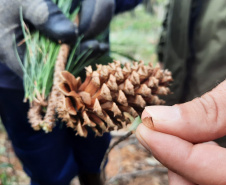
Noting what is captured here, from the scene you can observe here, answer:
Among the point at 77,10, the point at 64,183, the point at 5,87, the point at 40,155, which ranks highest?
the point at 77,10

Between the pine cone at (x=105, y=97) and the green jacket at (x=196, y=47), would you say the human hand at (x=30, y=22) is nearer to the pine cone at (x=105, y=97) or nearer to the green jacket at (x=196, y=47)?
the pine cone at (x=105, y=97)

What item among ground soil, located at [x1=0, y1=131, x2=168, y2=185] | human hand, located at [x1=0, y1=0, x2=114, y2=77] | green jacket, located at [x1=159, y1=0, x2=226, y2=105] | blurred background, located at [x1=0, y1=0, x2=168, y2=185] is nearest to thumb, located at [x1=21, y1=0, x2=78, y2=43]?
human hand, located at [x1=0, y1=0, x2=114, y2=77]

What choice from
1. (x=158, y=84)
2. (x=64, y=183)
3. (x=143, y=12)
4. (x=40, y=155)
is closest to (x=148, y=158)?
(x=64, y=183)

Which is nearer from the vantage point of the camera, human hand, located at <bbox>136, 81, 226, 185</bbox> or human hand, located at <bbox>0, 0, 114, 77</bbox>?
human hand, located at <bbox>136, 81, 226, 185</bbox>

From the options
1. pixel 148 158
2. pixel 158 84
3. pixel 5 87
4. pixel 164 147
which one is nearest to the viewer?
pixel 164 147

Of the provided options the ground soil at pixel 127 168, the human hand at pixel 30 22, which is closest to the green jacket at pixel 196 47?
the human hand at pixel 30 22

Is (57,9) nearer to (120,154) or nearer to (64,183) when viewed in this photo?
(64,183)

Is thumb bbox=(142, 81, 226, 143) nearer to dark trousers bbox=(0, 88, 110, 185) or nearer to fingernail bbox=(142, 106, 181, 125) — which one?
fingernail bbox=(142, 106, 181, 125)
